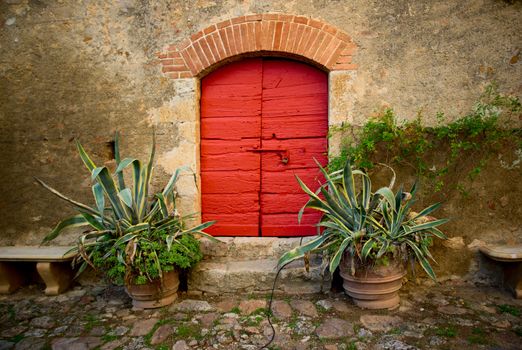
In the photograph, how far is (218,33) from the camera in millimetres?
3244

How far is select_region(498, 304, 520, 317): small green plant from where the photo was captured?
255 cm

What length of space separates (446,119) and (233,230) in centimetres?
221

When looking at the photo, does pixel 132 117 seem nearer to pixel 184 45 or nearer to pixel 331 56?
pixel 184 45

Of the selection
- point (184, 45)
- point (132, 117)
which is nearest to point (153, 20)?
point (184, 45)

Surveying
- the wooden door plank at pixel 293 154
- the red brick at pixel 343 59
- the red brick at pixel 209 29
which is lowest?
the wooden door plank at pixel 293 154

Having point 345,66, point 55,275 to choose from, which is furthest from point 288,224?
point 55,275

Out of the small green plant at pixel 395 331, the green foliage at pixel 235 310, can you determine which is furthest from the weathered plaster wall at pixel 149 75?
the small green plant at pixel 395 331

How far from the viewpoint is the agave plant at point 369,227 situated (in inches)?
100.0

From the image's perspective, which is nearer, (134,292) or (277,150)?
(134,292)

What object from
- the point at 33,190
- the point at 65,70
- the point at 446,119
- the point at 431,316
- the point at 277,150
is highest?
the point at 65,70

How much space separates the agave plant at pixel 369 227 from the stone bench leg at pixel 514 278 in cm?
73

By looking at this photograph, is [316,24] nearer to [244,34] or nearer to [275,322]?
[244,34]

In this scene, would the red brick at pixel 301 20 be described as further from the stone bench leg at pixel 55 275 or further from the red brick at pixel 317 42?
the stone bench leg at pixel 55 275

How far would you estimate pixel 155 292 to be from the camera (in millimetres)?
2773
